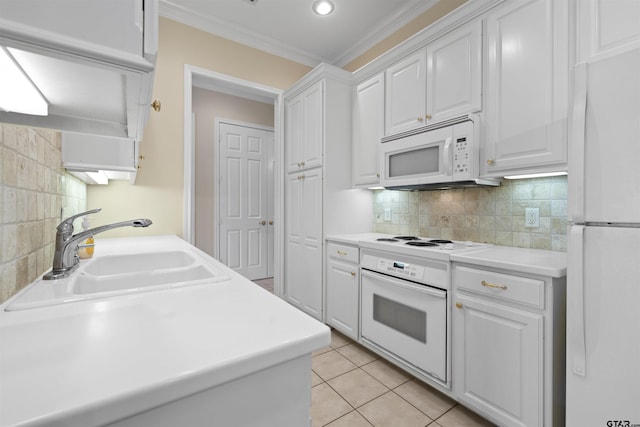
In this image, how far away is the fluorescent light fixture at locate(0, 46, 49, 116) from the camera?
49cm

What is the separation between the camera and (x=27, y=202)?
36.0 inches

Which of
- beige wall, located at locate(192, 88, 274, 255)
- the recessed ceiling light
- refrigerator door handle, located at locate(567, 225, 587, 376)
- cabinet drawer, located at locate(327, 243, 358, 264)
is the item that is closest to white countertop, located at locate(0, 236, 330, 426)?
refrigerator door handle, located at locate(567, 225, 587, 376)

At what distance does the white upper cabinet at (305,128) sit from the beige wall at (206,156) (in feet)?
4.17

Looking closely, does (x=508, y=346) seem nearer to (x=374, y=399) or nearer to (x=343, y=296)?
(x=374, y=399)

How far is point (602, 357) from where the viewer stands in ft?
3.49

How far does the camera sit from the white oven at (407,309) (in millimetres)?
1681

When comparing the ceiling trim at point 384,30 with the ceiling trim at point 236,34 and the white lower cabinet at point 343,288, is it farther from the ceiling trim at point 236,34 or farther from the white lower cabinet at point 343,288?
the white lower cabinet at point 343,288

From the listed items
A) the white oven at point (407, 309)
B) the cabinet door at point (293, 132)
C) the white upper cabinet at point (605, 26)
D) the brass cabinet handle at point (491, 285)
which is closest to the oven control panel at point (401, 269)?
the white oven at point (407, 309)

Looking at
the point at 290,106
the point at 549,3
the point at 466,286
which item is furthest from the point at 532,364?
the point at 290,106

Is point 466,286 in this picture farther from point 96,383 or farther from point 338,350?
point 96,383

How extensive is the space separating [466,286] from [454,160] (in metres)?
0.79

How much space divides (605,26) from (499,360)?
151 cm

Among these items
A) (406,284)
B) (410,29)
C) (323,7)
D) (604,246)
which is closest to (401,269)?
(406,284)

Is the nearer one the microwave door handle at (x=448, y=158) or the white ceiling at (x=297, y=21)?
the microwave door handle at (x=448, y=158)
